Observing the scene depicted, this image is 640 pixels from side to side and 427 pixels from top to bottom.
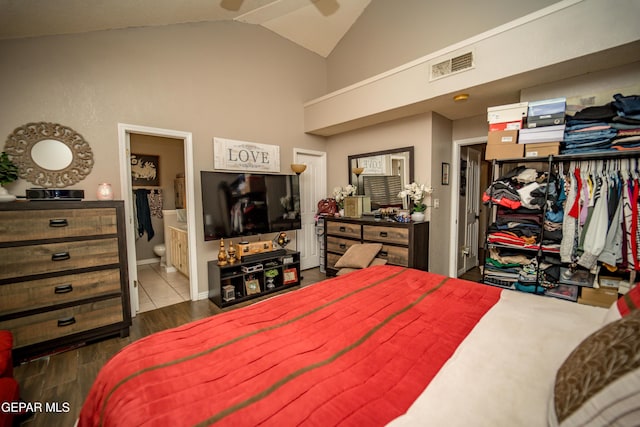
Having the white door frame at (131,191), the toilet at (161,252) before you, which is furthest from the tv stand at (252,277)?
the toilet at (161,252)

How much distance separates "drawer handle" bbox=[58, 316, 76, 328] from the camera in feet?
7.16

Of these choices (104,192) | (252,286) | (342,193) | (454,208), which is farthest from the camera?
(342,193)

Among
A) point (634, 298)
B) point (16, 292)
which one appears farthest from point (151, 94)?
point (634, 298)

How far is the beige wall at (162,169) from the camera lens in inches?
200

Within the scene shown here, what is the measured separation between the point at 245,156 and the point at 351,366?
3.28m

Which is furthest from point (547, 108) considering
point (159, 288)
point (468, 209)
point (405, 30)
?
point (159, 288)

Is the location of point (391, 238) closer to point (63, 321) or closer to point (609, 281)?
point (609, 281)

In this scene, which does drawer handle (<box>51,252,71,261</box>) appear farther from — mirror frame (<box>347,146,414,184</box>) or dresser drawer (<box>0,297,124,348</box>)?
mirror frame (<box>347,146,414,184</box>)

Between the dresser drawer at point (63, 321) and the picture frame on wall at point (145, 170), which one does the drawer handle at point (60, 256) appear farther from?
the picture frame on wall at point (145, 170)

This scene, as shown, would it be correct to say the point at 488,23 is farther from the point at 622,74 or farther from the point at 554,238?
the point at 554,238

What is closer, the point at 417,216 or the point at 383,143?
the point at 417,216

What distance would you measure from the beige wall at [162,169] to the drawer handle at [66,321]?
10.3 feet

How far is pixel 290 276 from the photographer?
377 cm

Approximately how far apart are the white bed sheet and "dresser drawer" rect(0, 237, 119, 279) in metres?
2.66
